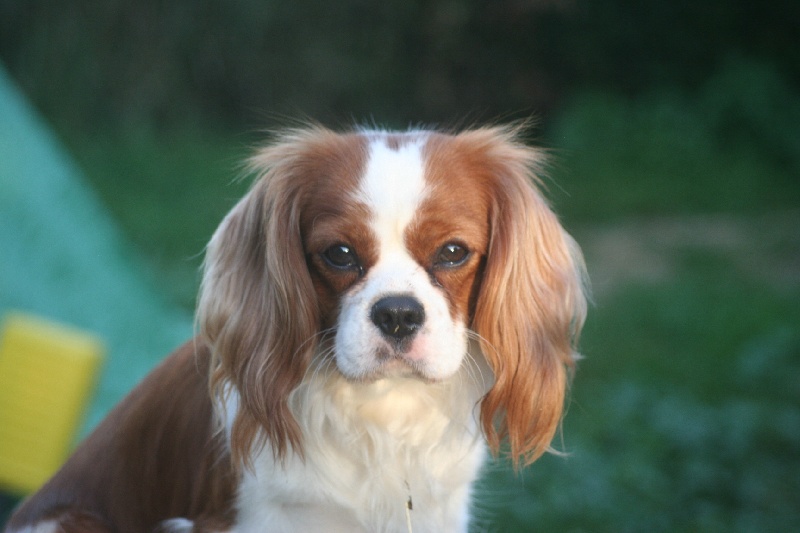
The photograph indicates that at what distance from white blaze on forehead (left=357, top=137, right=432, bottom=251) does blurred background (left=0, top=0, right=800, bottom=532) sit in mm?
2269

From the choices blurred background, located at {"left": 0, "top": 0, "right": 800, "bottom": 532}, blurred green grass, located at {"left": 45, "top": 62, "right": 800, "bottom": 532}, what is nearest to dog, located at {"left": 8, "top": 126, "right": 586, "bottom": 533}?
blurred green grass, located at {"left": 45, "top": 62, "right": 800, "bottom": 532}

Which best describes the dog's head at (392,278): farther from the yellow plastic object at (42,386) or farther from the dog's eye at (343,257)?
the yellow plastic object at (42,386)

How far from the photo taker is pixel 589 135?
976 centimetres

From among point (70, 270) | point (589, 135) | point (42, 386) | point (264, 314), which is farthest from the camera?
point (589, 135)

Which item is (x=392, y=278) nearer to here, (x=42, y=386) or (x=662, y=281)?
(x=42, y=386)

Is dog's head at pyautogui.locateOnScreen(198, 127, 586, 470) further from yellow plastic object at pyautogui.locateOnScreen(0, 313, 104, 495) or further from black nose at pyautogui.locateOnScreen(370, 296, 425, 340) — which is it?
yellow plastic object at pyautogui.locateOnScreen(0, 313, 104, 495)

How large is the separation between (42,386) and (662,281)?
14.0 feet

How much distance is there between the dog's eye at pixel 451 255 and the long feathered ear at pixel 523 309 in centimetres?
9

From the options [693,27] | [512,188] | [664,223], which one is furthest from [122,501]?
[693,27]

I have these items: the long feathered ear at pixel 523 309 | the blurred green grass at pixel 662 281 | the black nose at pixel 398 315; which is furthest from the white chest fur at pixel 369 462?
the blurred green grass at pixel 662 281

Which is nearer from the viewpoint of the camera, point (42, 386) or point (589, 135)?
point (42, 386)

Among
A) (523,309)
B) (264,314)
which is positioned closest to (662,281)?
(523,309)

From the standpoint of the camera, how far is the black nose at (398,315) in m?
2.38

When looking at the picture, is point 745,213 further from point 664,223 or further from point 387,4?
point 387,4
